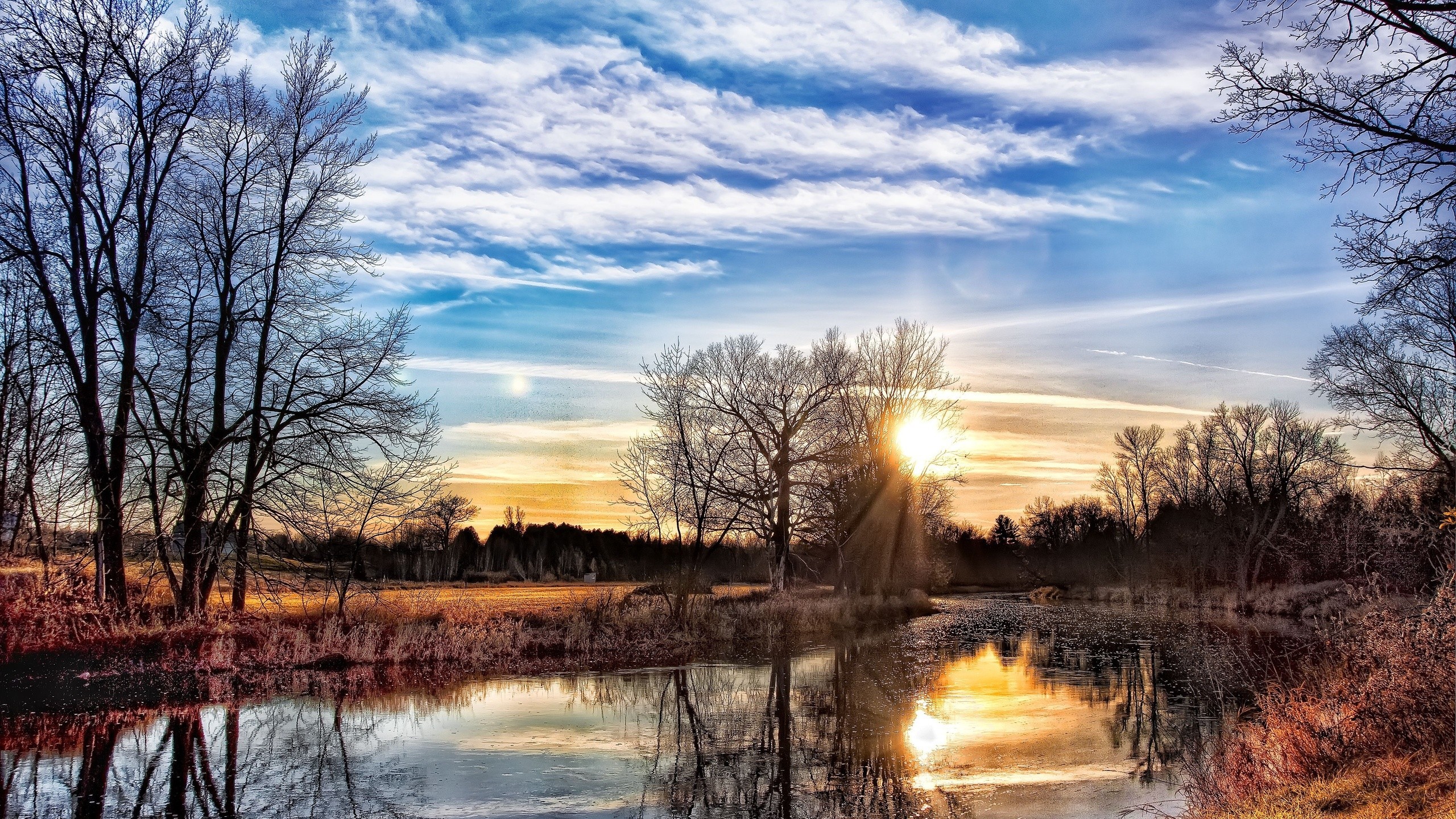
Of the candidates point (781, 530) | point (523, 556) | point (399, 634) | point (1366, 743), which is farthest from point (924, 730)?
point (523, 556)

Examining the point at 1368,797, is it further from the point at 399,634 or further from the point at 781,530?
the point at 781,530

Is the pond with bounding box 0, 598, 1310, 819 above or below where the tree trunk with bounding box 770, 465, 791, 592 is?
below

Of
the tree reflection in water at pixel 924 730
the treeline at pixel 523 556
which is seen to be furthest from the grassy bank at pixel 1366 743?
the treeline at pixel 523 556

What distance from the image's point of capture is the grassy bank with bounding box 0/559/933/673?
17.1m

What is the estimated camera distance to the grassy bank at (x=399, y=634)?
17062mm

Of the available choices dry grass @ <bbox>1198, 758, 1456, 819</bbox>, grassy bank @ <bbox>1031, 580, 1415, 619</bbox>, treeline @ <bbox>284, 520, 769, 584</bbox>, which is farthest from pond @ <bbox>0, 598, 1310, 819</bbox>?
grassy bank @ <bbox>1031, 580, 1415, 619</bbox>

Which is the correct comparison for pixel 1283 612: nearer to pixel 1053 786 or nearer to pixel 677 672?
pixel 677 672

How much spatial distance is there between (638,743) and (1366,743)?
8.61m

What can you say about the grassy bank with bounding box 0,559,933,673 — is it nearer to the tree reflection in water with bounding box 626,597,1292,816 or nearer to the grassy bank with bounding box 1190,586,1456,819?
the tree reflection in water with bounding box 626,597,1292,816

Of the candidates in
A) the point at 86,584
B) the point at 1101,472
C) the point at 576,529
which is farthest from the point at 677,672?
the point at 576,529

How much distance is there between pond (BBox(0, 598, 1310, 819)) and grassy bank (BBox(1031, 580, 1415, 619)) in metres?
15.8

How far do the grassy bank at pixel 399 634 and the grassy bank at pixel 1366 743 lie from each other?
1428 cm

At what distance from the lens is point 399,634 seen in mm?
20188

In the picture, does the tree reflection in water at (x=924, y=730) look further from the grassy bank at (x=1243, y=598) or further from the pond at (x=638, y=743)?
the grassy bank at (x=1243, y=598)
